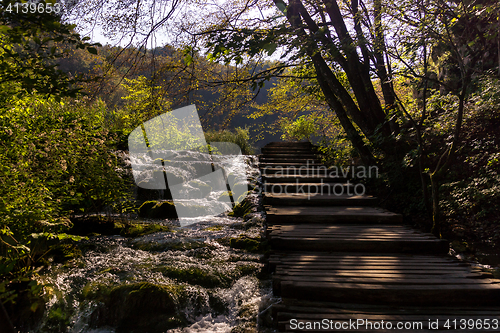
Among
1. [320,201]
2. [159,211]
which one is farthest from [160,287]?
[159,211]

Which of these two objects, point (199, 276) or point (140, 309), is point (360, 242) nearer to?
point (199, 276)

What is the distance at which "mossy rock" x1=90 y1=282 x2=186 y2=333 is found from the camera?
2607 millimetres

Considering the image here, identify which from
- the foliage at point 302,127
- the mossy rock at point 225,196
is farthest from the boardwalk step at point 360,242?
the foliage at point 302,127

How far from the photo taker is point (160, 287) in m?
2.83

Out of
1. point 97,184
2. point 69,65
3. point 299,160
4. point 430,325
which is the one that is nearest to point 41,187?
point 97,184

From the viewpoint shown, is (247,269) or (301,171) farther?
(301,171)

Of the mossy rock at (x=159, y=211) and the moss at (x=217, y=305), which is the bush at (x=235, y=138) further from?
the moss at (x=217, y=305)

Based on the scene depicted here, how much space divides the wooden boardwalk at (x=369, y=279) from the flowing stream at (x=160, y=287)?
477mm

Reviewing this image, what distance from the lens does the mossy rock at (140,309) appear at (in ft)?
8.55

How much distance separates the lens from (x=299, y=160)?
8.06m

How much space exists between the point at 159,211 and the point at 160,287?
3554mm

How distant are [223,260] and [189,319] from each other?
3.34 feet

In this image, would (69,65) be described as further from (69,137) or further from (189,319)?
(189,319)

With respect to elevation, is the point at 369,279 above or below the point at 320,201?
below
